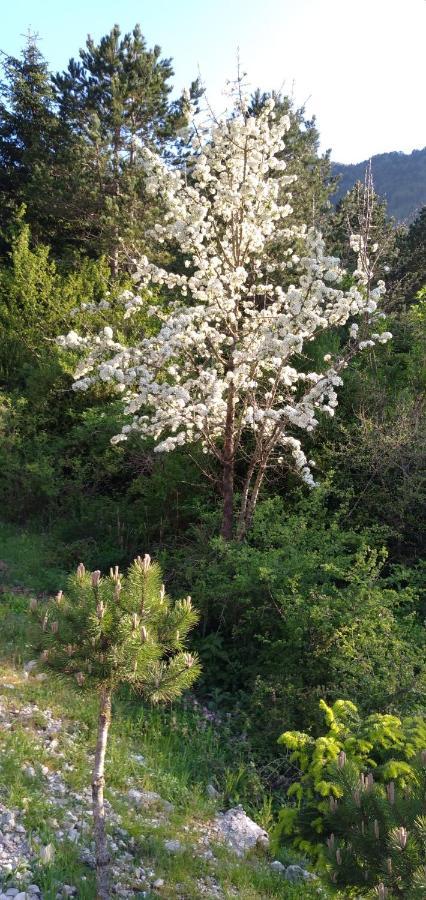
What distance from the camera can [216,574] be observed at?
18.3 ft

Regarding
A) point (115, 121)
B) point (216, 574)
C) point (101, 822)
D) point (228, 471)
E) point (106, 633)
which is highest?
point (115, 121)

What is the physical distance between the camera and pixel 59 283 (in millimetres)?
12328

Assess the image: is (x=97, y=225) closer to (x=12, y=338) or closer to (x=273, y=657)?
(x=12, y=338)

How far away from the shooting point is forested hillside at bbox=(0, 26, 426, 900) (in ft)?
8.70

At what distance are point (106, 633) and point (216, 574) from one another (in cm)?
310

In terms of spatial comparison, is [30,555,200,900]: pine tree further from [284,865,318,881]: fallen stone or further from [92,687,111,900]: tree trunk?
[284,865,318,881]: fallen stone

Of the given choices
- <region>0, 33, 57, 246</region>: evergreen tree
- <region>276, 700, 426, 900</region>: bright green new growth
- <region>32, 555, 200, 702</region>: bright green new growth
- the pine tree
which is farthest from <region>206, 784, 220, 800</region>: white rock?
<region>0, 33, 57, 246</region>: evergreen tree

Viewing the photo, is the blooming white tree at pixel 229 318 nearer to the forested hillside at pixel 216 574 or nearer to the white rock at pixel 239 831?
the forested hillside at pixel 216 574

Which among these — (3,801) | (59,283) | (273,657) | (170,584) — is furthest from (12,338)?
(3,801)

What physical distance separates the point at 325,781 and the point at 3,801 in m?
1.65

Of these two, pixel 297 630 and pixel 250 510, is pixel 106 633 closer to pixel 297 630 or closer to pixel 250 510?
pixel 297 630

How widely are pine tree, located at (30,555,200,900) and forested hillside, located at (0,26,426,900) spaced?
0.01 meters

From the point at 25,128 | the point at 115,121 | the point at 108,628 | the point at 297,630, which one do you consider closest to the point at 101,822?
the point at 108,628

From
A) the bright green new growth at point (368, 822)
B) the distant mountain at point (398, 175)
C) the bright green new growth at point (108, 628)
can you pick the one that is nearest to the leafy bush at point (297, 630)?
the bright green new growth at point (368, 822)
